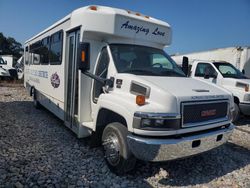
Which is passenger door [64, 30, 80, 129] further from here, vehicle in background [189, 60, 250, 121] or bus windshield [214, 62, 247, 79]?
bus windshield [214, 62, 247, 79]

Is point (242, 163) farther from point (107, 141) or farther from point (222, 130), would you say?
point (107, 141)

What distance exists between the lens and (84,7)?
5.41m

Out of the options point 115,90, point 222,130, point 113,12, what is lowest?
point 222,130

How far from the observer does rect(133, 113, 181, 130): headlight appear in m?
3.80

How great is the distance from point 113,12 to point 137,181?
3192 mm

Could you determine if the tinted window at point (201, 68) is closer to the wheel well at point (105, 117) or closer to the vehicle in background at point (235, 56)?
the vehicle in background at point (235, 56)

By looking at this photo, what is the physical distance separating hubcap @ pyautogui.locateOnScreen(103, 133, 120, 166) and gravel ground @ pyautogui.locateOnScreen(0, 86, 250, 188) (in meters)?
0.28

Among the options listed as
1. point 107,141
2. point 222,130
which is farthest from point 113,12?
point 222,130

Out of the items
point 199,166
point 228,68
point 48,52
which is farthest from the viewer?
point 228,68

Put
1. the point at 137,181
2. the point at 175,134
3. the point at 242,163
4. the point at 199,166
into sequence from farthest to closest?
1. the point at 242,163
2. the point at 199,166
3. the point at 137,181
4. the point at 175,134

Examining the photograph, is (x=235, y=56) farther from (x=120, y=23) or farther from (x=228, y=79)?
(x=120, y=23)

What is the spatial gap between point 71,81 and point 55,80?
1.36 metres

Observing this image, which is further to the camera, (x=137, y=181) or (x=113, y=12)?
(x=113, y=12)

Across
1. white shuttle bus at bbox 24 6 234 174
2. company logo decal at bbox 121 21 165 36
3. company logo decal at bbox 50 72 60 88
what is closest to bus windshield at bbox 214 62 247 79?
white shuttle bus at bbox 24 6 234 174
